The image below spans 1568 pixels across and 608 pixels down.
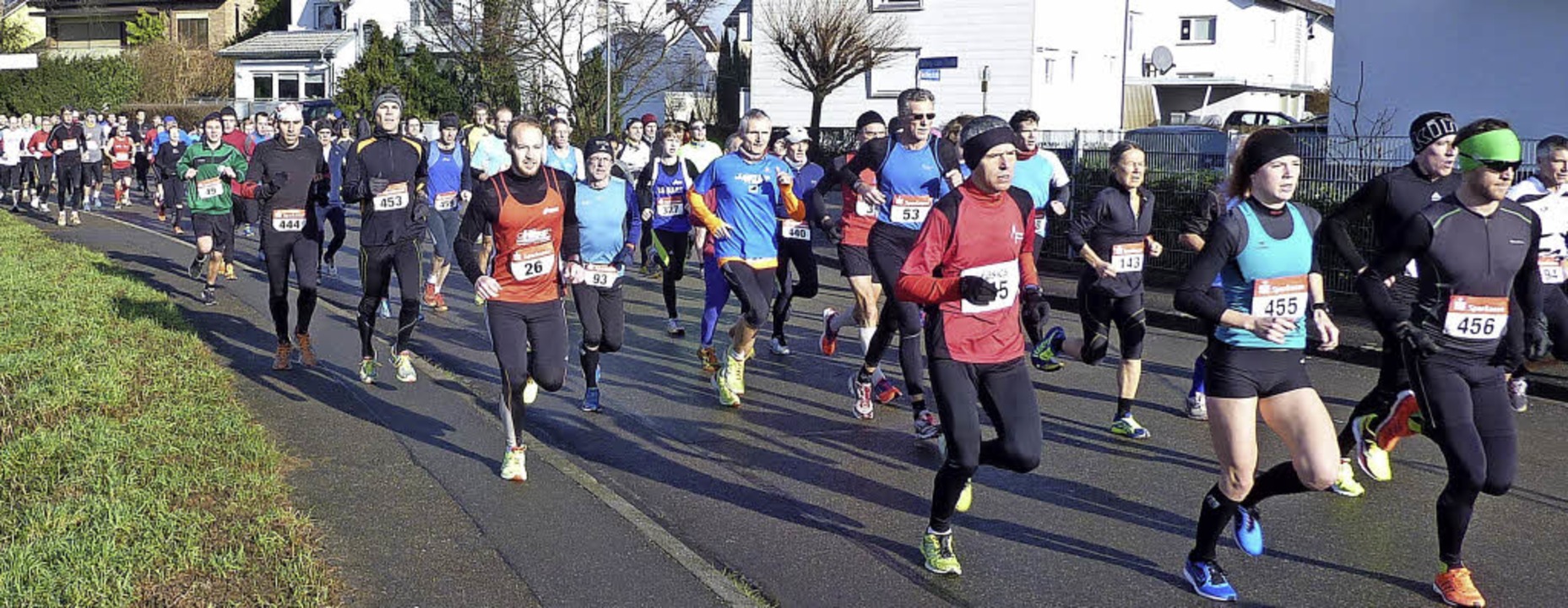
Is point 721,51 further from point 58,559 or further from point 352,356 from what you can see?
point 58,559

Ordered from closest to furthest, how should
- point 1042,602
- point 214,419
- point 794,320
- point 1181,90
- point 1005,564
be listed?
point 1042,602
point 1005,564
point 214,419
point 794,320
point 1181,90

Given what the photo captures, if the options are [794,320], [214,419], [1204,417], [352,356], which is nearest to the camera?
[214,419]

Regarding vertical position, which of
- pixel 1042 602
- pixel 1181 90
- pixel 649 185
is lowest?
pixel 1042 602

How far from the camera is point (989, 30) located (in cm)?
4334

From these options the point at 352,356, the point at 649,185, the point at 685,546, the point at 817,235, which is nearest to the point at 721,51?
the point at 817,235

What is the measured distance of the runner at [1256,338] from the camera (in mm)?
5555

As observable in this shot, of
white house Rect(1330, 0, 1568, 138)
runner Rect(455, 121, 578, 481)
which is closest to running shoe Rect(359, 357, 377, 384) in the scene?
runner Rect(455, 121, 578, 481)

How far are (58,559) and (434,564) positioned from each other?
143cm

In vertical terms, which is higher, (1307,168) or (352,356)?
(1307,168)

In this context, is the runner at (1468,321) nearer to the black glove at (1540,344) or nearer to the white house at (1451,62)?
the black glove at (1540,344)

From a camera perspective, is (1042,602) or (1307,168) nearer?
(1042,602)

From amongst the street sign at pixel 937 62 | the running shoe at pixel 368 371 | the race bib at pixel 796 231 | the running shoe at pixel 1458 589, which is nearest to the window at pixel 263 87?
the street sign at pixel 937 62

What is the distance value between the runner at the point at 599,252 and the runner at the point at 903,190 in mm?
1493

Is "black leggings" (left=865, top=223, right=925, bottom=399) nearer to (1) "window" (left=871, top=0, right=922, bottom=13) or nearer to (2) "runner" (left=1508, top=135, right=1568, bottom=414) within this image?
(2) "runner" (left=1508, top=135, right=1568, bottom=414)
